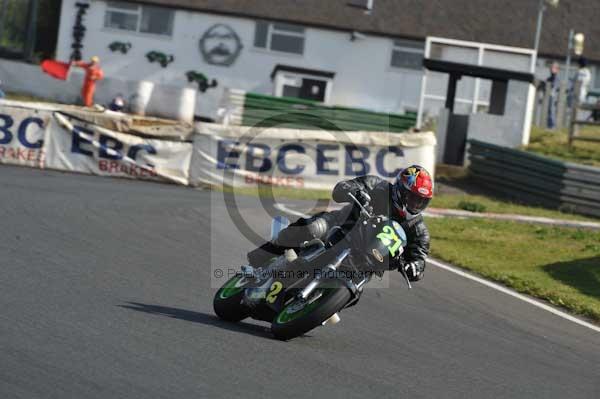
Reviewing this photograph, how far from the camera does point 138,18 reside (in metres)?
43.1

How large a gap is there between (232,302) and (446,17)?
1379 inches

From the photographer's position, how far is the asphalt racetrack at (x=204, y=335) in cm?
623

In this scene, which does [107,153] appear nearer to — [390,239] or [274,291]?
[274,291]

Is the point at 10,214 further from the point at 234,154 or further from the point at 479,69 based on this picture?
the point at 479,69

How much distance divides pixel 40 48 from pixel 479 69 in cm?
2410

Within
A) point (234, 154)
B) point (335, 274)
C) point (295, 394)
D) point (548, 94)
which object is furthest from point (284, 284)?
point (548, 94)

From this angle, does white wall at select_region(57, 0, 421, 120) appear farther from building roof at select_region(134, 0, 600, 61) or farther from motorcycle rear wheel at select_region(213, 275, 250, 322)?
motorcycle rear wheel at select_region(213, 275, 250, 322)

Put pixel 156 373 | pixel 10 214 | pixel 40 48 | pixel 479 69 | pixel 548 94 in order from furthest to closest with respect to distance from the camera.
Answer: pixel 40 48, pixel 548 94, pixel 479 69, pixel 10 214, pixel 156 373

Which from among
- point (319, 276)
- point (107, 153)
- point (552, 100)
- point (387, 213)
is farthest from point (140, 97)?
point (319, 276)

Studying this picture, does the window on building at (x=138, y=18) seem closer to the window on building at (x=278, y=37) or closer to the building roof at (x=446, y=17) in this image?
the building roof at (x=446, y=17)

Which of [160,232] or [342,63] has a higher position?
[342,63]

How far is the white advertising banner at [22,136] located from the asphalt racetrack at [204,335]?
6100mm

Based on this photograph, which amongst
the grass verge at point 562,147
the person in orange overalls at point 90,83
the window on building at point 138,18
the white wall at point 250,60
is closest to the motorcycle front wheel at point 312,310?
the grass verge at point 562,147

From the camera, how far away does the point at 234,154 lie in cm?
2045
